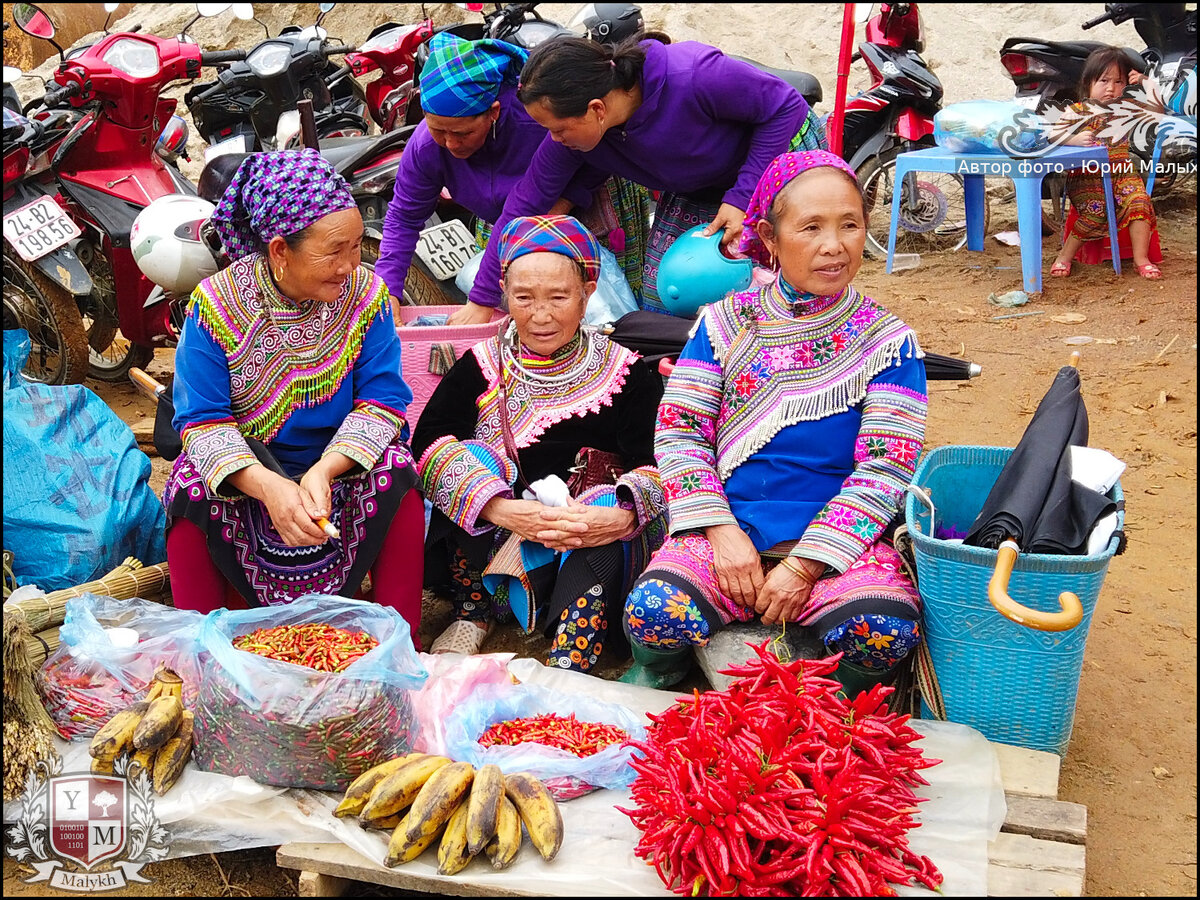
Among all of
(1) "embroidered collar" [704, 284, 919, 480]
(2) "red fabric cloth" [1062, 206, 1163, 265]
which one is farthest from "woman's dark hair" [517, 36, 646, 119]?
(2) "red fabric cloth" [1062, 206, 1163, 265]

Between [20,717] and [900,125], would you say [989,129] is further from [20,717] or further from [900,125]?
[20,717]

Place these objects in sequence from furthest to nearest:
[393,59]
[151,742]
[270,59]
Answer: [393,59]
[270,59]
[151,742]

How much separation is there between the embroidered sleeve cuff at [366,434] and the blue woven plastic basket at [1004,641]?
1.38m

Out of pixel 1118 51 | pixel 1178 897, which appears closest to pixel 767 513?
pixel 1178 897

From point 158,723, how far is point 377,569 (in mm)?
781

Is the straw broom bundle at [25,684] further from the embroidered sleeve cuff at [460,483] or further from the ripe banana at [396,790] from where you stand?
the embroidered sleeve cuff at [460,483]

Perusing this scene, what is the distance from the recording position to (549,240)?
9.89 feet

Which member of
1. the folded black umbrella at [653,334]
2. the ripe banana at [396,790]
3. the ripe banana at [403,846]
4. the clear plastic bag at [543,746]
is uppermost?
the folded black umbrella at [653,334]

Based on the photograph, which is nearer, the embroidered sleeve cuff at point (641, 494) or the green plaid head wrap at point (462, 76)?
→ the embroidered sleeve cuff at point (641, 494)

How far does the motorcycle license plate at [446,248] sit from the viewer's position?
15.5 ft

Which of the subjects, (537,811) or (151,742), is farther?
(151,742)

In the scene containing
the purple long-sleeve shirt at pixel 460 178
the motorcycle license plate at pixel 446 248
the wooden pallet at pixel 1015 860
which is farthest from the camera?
the motorcycle license plate at pixel 446 248

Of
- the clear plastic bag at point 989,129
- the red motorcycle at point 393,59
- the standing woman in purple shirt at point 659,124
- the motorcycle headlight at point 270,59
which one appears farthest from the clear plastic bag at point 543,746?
the clear plastic bag at point 989,129

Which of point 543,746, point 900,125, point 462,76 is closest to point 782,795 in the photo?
point 543,746
